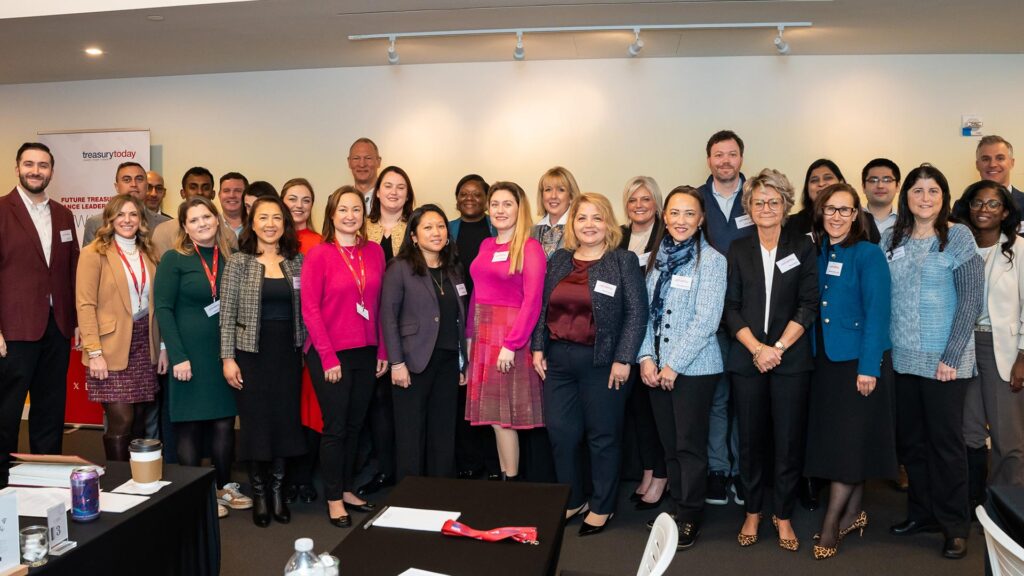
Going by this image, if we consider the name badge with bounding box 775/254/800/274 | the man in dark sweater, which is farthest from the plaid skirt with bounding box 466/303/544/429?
the name badge with bounding box 775/254/800/274

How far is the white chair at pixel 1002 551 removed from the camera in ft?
5.12

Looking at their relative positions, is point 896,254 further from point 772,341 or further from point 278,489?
point 278,489

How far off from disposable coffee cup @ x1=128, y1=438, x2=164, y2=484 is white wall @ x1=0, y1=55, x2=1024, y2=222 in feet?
13.8

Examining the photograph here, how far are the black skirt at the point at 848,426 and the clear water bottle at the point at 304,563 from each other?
105 inches

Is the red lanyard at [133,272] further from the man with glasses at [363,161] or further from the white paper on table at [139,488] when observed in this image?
the white paper on table at [139,488]

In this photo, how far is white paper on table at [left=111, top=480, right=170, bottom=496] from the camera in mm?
2236

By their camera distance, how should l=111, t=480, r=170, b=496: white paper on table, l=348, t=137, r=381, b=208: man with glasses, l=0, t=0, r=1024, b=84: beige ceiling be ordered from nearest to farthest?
l=111, t=480, r=170, b=496: white paper on table < l=0, t=0, r=1024, b=84: beige ceiling < l=348, t=137, r=381, b=208: man with glasses

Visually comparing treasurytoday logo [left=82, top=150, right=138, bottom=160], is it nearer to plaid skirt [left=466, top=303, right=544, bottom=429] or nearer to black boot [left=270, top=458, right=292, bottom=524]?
black boot [left=270, top=458, right=292, bottom=524]

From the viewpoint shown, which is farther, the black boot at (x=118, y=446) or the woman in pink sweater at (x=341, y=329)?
the black boot at (x=118, y=446)

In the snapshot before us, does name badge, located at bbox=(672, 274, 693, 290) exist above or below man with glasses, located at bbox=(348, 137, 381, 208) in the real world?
below

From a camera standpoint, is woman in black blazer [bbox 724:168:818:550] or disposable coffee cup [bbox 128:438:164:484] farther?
woman in black blazer [bbox 724:168:818:550]

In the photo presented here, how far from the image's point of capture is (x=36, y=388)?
416 centimetres

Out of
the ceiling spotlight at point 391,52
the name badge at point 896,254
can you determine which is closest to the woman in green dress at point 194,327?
the ceiling spotlight at point 391,52

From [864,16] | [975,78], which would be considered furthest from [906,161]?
[864,16]
